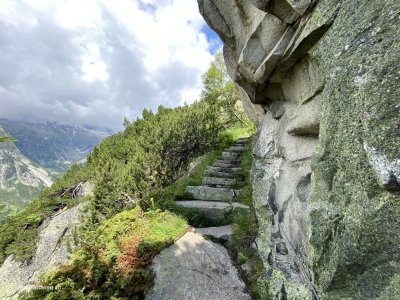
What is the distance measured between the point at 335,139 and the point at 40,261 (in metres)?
9.61

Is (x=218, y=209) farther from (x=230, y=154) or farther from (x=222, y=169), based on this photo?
(x=230, y=154)

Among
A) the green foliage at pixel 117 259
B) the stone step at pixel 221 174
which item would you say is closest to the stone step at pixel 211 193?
the stone step at pixel 221 174

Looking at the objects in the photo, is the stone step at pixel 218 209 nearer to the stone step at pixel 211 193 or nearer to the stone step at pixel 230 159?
the stone step at pixel 211 193

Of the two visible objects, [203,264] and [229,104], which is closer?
[203,264]

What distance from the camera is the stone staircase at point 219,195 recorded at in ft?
26.0

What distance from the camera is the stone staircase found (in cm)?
793

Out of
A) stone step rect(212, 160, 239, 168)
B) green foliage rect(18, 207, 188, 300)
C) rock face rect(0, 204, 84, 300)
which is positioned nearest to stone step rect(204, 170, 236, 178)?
stone step rect(212, 160, 239, 168)

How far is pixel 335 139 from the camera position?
107 inches

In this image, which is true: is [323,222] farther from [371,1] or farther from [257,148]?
[257,148]

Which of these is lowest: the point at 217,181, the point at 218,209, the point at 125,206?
the point at 218,209

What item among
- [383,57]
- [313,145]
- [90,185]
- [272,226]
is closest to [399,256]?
[383,57]

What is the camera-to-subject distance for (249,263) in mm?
6074

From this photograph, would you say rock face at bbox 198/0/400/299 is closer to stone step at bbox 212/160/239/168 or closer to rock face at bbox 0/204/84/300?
stone step at bbox 212/160/239/168

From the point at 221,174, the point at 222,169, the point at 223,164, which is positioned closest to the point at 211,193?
the point at 221,174
